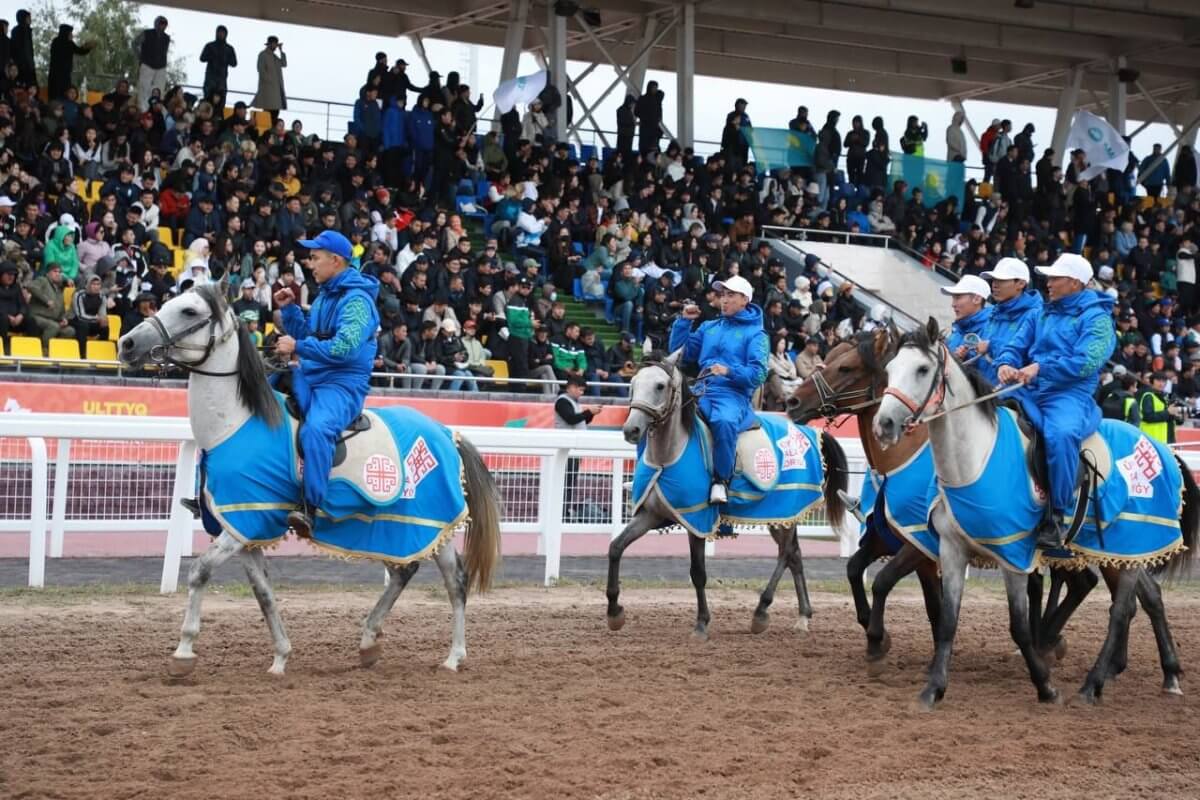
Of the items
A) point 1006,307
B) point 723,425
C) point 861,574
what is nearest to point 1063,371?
point 1006,307

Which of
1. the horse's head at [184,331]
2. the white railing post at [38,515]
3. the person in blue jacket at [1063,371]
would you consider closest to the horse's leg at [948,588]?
the person in blue jacket at [1063,371]

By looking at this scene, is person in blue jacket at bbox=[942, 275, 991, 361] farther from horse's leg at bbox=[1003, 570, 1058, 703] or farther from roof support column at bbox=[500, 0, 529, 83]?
roof support column at bbox=[500, 0, 529, 83]

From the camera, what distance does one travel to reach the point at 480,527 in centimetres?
893

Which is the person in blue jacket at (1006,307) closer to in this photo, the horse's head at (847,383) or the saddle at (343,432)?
the horse's head at (847,383)

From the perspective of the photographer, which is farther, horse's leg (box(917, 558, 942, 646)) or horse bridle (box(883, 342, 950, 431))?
horse's leg (box(917, 558, 942, 646))

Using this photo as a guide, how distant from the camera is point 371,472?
8297 mm

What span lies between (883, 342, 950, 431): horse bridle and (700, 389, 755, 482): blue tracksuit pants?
8.62ft

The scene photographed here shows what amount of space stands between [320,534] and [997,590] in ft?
24.5

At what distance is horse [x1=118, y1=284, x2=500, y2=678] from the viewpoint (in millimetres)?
7887

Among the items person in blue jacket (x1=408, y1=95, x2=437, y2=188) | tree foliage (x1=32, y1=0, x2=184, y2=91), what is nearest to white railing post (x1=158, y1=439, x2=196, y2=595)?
person in blue jacket (x1=408, y1=95, x2=437, y2=188)

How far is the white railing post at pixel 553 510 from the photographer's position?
491 inches

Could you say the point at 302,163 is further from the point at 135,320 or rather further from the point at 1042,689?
the point at 1042,689

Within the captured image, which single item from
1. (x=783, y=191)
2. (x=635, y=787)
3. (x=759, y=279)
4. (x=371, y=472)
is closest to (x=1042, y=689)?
(x=635, y=787)

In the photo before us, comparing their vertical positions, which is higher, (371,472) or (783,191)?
(783,191)
